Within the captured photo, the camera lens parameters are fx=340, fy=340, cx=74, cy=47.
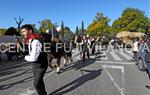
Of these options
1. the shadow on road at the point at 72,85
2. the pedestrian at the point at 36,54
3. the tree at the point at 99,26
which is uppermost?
the tree at the point at 99,26

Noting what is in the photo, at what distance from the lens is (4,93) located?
923 centimetres

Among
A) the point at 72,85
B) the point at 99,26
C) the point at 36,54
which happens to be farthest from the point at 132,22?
the point at 36,54

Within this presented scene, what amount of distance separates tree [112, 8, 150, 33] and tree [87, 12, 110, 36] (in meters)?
3.28

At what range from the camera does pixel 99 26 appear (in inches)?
3903

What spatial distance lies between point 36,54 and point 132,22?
9294 centimetres

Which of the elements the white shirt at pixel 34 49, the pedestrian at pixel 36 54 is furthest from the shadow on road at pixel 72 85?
the white shirt at pixel 34 49

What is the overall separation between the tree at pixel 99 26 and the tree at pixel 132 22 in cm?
328

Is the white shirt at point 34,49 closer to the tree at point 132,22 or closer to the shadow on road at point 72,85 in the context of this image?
the shadow on road at point 72,85

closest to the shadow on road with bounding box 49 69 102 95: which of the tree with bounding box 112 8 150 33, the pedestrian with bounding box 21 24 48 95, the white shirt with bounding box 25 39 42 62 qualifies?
the pedestrian with bounding box 21 24 48 95

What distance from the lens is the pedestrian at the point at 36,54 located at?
750 cm

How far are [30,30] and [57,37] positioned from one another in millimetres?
6241

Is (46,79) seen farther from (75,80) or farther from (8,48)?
(8,48)

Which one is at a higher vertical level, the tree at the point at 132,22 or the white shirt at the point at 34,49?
the tree at the point at 132,22

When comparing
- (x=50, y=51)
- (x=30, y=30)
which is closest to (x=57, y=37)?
(x=50, y=51)
